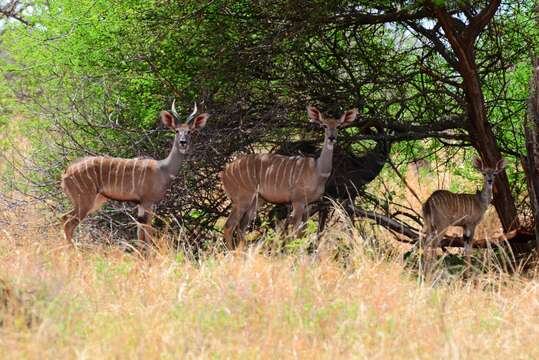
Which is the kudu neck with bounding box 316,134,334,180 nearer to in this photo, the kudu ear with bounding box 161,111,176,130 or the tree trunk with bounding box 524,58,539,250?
the kudu ear with bounding box 161,111,176,130

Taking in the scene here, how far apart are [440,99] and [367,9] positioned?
0.88 meters

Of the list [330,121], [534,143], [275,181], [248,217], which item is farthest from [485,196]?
[248,217]

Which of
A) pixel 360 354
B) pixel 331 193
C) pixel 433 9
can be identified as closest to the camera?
pixel 360 354

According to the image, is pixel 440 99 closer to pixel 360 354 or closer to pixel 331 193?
pixel 331 193

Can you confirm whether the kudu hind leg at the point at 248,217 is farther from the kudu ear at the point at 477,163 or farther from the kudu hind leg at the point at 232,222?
the kudu ear at the point at 477,163

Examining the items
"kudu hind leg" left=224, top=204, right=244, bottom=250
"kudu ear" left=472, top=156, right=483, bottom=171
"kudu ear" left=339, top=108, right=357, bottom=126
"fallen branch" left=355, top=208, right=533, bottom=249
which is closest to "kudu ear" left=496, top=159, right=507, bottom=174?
"kudu ear" left=472, top=156, right=483, bottom=171

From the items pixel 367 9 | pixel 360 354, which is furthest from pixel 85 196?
pixel 360 354

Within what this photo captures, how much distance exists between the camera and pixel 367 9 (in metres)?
7.41

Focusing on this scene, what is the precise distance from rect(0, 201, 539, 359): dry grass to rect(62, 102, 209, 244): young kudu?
167 centimetres

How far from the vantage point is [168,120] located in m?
6.95

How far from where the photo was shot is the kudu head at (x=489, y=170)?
7156 mm

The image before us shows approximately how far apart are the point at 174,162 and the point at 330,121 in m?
1.14

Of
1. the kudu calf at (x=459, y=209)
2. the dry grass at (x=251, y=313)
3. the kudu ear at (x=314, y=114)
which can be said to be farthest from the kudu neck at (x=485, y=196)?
the dry grass at (x=251, y=313)

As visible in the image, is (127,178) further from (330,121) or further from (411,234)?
(411,234)
